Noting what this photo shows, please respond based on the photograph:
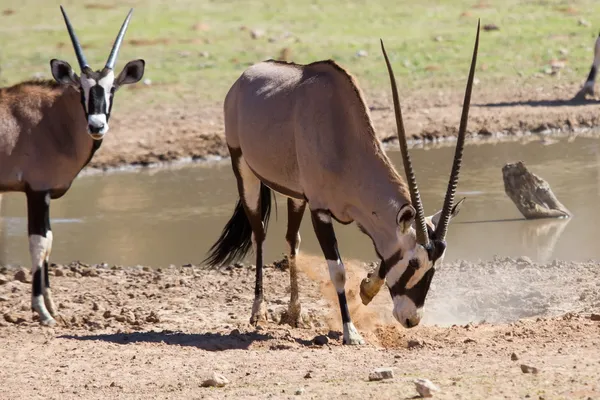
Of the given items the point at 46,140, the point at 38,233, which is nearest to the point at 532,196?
the point at 46,140

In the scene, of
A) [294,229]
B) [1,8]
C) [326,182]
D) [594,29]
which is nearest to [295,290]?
[294,229]

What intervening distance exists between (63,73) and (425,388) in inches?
194

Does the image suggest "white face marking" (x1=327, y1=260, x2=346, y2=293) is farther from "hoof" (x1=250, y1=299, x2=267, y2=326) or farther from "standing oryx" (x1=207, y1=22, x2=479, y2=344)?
"hoof" (x1=250, y1=299, x2=267, y2=326)

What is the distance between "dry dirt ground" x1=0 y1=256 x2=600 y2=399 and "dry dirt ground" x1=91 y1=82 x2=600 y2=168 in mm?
6766

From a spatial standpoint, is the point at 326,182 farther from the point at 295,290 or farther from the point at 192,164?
the point at 192,164

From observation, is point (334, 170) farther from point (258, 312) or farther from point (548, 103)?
point (548, 103)

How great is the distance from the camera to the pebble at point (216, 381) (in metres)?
7.67

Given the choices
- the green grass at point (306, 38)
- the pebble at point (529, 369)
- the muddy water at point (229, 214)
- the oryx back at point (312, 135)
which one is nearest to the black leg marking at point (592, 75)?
the green grass at point (306, 38)

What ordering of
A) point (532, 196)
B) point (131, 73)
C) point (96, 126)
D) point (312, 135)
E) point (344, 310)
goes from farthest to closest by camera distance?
point (532, 196) → point (131, 73) → point (96, 126) → point (312, 135) → point (344, 310)

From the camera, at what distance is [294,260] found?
10.6 m

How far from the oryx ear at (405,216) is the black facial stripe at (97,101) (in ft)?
9.40

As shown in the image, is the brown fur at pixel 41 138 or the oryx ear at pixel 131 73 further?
the oryx ear at pixel 131 73

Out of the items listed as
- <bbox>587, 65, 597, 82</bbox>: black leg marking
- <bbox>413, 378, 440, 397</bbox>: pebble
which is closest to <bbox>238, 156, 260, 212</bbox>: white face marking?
<bbox>413, 378, 440, 397</bbox>: pebble

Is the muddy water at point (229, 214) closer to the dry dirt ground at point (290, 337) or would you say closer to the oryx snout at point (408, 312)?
the dry dirt ground at point (290, 337)
